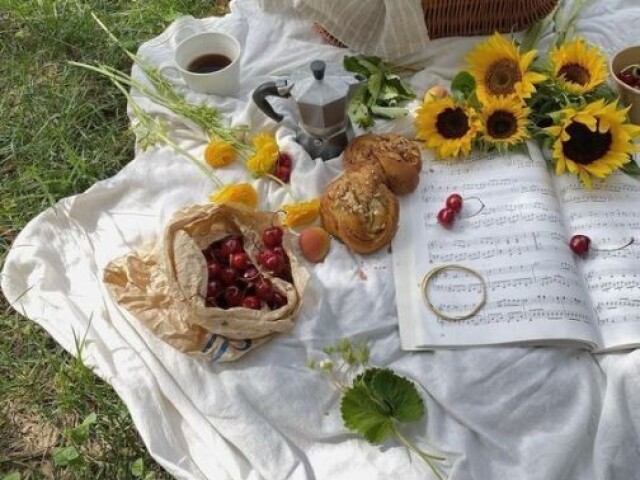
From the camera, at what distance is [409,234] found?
144 centimetres

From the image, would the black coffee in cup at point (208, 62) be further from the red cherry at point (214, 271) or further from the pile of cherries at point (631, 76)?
the pile of cherries at point (631, 76)

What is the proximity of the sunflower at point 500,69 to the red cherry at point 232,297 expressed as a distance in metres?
0.67

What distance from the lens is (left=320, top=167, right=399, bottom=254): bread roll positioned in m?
1.36

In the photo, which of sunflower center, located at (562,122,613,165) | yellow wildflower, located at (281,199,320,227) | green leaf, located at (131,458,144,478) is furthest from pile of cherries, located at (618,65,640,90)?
green leaf, located at (131,458,144,478)

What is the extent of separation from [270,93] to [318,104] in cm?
16

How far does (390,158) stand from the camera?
1.45m

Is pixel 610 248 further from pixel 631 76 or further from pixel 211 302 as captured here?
pixel 211 302

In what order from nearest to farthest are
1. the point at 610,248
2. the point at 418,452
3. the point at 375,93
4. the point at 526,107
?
1. the point at 418,452
2. the point at 610,248
3. the point at 526,107
4. the point at 375,93

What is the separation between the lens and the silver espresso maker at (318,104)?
55.0 inches

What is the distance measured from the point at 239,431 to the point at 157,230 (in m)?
0.49

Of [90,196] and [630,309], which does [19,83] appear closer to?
[90,196]

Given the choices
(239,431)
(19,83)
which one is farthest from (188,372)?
(19,83)

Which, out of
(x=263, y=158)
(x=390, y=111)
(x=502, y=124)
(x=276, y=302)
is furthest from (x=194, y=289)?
(x=502, y=124)

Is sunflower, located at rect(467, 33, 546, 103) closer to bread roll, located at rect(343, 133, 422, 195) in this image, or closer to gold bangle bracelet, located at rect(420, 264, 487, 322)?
bread roll, located at rect(343, 133, 422, 195)
